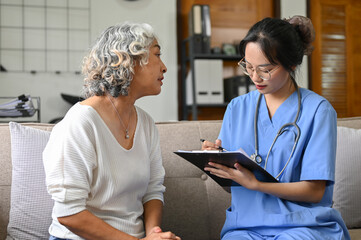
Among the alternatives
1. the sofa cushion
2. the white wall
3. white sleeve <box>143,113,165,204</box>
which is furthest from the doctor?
the white wall

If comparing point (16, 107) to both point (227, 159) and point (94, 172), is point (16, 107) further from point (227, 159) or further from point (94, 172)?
point (227, 159)

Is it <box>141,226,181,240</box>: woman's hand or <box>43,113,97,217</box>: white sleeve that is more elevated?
<box>43,113,97,217</box>: white sleeve

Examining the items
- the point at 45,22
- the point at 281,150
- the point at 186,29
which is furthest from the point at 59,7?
the point at 281,150

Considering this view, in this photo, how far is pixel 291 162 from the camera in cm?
125

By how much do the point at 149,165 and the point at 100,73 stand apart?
0.34 meters

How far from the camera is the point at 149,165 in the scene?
137cm

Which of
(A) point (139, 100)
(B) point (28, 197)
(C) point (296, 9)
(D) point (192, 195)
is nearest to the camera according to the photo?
(B) point (28, 197)

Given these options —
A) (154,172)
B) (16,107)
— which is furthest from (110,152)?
(16,107)

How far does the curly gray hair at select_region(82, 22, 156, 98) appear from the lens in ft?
4.09

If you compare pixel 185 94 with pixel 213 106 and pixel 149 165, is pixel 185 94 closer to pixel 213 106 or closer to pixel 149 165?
pixel 213 106

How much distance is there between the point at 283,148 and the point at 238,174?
0.55ft

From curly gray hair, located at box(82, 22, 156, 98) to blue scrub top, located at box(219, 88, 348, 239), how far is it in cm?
41

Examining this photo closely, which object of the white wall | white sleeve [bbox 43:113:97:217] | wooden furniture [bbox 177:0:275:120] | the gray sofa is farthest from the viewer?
the white wall

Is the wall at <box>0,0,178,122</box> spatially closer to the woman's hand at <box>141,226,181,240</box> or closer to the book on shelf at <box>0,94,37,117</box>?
the book on shelf at <box>0,94,37,117</box>
